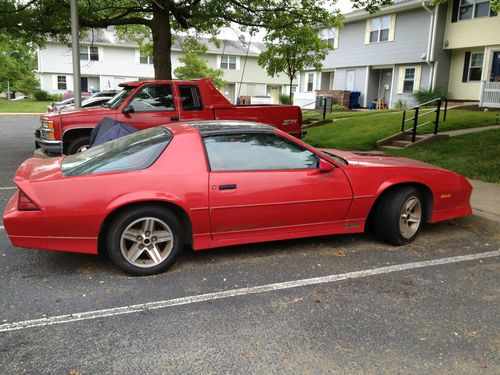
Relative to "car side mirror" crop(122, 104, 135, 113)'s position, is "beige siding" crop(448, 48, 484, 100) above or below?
above

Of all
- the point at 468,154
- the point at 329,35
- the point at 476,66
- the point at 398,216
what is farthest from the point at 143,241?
the point at 329,35

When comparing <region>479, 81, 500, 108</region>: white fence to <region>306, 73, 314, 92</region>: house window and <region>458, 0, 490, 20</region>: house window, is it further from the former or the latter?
<region>306, 73, 314, 92</region>: house window

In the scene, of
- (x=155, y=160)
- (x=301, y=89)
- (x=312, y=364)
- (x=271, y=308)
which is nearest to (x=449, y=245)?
(x=271, y=308)

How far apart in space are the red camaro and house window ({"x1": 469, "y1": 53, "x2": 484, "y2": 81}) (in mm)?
19030

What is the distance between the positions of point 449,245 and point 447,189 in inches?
25.4

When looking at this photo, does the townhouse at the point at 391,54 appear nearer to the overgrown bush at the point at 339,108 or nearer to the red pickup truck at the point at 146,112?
the overgrown bush at the point at 339,108

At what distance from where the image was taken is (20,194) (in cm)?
405

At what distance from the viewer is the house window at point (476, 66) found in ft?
70.6

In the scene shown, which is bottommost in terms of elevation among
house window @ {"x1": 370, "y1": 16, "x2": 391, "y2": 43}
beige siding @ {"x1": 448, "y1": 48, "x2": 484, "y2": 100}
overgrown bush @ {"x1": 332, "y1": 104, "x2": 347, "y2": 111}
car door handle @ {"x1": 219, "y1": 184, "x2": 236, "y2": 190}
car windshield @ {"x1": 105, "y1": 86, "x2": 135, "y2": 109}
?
car door handle @ {"x1": 219, "y1": 184, "x2": 236, "y2": 190}

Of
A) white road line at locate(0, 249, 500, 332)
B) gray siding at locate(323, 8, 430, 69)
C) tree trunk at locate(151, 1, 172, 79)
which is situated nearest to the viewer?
white road line at locate(0, 249, 500, 332)

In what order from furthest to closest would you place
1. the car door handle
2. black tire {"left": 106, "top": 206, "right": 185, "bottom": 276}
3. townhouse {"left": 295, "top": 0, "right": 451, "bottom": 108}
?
townhouse {"left": 295, "top": 0, "right": 451, "bottom": 108}, the car door handle, black tire {"left": 106, "top": 206, "right": 185, "bottom": 276}

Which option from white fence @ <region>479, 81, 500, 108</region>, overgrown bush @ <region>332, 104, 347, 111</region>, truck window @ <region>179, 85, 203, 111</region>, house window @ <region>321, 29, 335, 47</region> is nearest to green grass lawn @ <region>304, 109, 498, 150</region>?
white fence @ <region>479, 81, 500, 108</region>

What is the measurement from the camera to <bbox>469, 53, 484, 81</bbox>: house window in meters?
21.5

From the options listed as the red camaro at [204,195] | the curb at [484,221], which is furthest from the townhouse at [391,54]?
the red camaro at [204,195]
